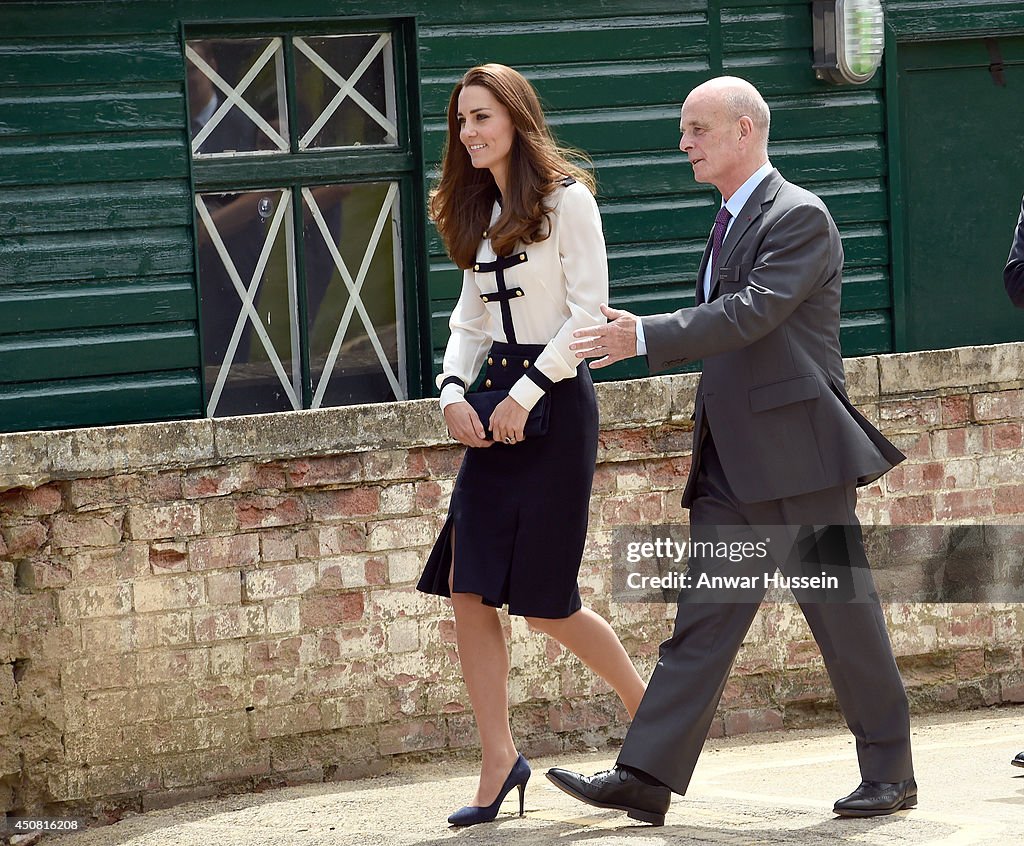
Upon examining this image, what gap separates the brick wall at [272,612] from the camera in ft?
19.6

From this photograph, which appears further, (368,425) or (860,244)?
(860,244)

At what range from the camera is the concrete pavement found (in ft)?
15.0

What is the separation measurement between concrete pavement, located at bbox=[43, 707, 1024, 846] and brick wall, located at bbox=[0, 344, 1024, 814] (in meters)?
0.16

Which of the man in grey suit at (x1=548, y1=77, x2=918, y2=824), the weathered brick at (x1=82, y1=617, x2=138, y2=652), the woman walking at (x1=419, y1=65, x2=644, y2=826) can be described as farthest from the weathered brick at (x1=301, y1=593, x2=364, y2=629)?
the man in grey suit at (x1=548, y1=77, x2=918, y2=824)

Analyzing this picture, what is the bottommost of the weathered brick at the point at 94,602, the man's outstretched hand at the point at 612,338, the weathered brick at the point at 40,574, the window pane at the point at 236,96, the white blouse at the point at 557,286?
the weathered brick at the point at 94,602

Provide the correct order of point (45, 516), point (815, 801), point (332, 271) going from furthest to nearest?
point (332, 271), point (45, 516), point (815, 801)

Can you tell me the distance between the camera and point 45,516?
595cm

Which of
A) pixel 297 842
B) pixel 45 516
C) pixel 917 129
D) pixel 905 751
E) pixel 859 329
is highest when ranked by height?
pixel 917 129

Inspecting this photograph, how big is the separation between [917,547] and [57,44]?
4009 mm

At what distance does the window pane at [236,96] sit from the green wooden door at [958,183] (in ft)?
9.37

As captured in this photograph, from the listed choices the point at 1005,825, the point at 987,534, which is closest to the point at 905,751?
the point at 1005,825

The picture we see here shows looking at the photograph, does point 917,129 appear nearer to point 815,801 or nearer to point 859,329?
point 859,329

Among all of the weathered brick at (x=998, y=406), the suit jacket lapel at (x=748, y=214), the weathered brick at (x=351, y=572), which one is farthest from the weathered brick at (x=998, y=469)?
the suit jacket lapel at (x=748, y=214)

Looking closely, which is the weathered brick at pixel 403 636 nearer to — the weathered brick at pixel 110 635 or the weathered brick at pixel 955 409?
the weathered brick at pixel 110 635
